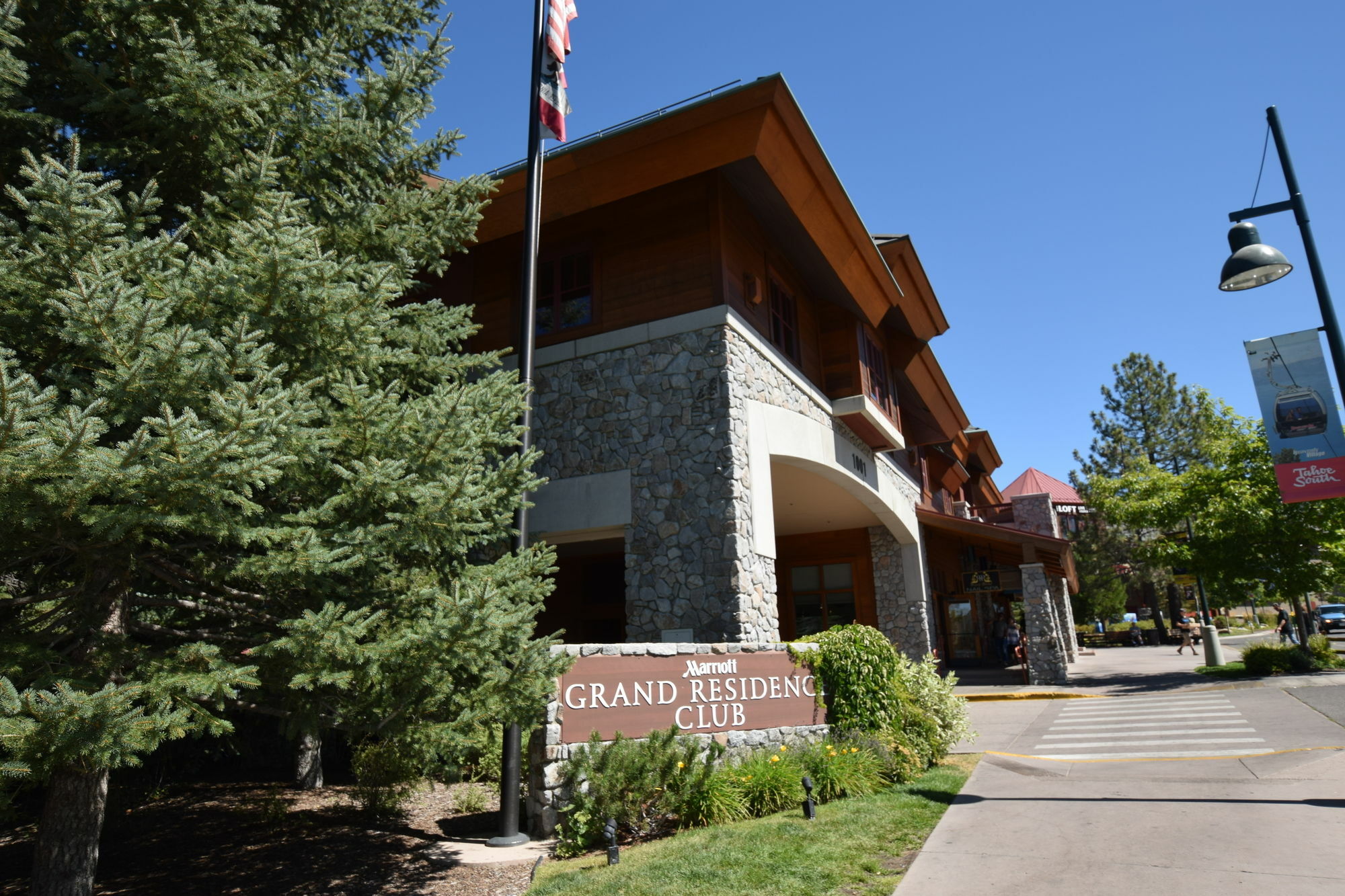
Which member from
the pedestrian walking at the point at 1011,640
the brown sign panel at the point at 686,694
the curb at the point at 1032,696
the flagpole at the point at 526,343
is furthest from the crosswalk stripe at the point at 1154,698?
the flagpole at the point at 526,343

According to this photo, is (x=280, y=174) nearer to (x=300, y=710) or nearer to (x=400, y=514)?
(x=400, y=514)

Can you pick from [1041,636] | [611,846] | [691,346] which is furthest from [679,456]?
[1041,636]

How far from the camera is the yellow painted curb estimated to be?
18062 millimetres

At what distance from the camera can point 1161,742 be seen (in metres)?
10.8

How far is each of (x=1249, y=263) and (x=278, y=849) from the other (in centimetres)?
1155

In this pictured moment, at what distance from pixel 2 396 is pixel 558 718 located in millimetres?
5534

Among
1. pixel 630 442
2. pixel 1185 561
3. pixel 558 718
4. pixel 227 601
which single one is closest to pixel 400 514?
pixel 227 601

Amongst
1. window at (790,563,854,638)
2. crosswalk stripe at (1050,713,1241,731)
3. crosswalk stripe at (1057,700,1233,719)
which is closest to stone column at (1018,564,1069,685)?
window at (790,563,854,638)

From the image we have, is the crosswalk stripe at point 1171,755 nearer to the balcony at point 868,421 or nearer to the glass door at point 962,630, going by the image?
the balcony at point 868,421

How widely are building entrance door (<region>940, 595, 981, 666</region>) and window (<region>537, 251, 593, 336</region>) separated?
Result: 18.6 m

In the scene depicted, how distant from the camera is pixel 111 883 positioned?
662cm

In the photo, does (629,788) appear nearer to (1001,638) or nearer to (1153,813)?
(1153,813)

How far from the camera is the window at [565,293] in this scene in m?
13.5

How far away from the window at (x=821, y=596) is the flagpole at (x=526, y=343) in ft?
39.6
